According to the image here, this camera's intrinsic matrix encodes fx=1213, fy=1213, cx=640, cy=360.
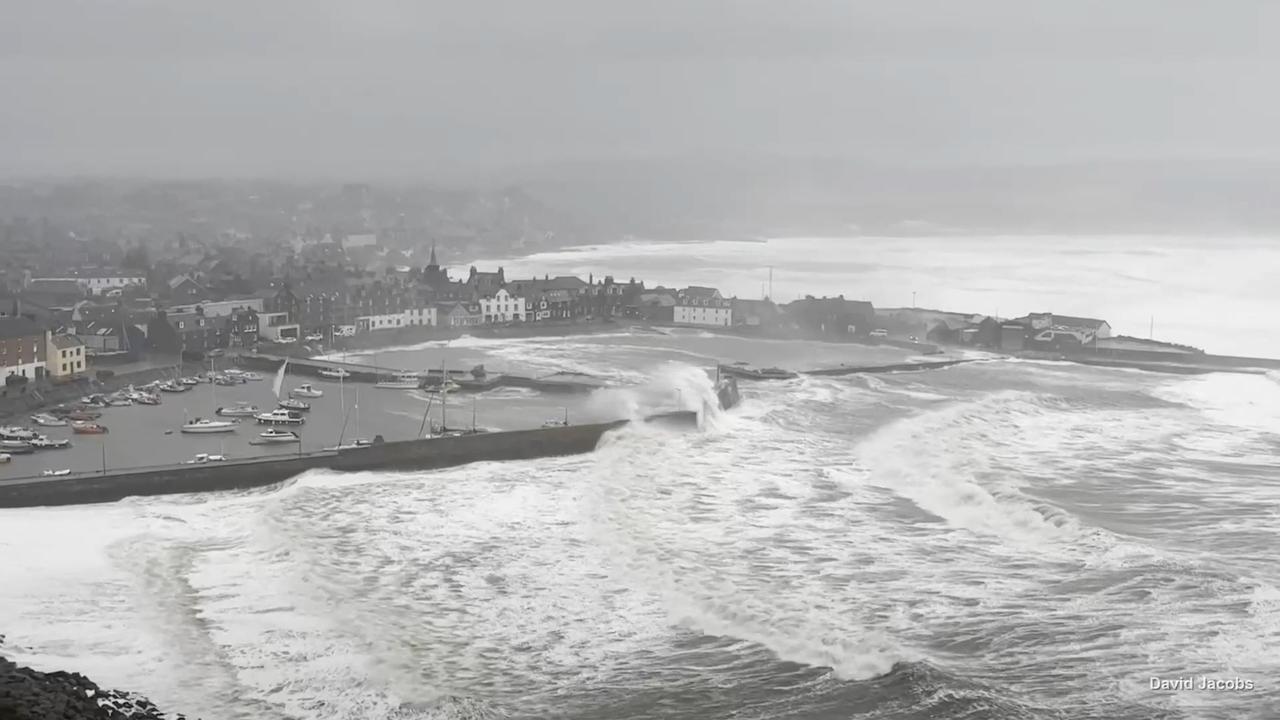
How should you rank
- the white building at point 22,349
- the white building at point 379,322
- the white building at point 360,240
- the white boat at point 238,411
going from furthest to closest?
the white building at point 360,240
the white building at point 379,322
the white building at point 22,349
the white boat at point 238,411

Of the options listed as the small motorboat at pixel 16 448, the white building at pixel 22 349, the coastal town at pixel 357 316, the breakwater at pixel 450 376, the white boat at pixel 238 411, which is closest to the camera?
A: the small motorboat at pixel 16 448

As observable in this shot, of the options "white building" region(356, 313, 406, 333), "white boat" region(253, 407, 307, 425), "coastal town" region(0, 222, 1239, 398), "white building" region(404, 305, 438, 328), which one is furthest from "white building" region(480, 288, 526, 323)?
"white boat" region(253, 407, 307, 425)

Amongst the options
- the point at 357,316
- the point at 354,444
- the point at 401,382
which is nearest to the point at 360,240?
the point at 357,316

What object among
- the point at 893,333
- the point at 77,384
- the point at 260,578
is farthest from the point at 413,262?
the point at 260,578

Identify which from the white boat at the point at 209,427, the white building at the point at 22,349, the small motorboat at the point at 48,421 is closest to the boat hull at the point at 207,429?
the white boat at the point at 209,427

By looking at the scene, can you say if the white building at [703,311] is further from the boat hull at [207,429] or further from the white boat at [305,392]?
the boat hull at [207,429]

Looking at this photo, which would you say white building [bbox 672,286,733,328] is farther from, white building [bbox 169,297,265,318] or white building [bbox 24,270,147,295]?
white building [bbox 24,270,147,295]
